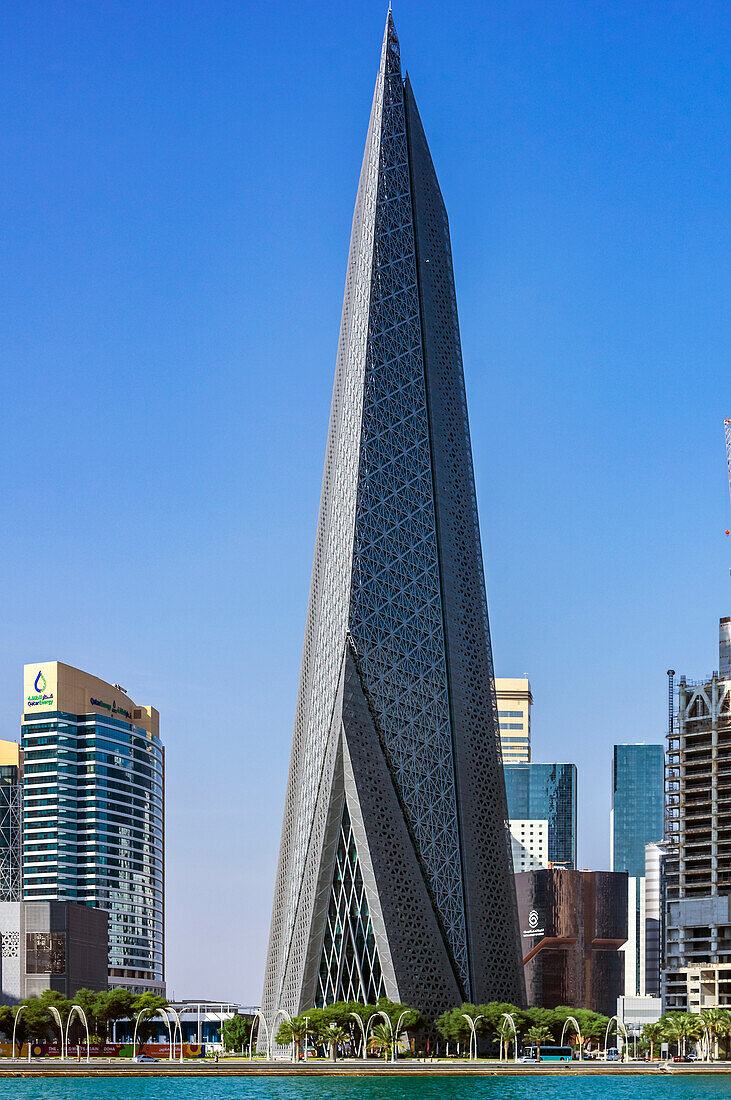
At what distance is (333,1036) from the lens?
120 meters

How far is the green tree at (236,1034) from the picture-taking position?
463 feet

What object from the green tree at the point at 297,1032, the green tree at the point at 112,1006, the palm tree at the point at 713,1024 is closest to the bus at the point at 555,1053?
the palm tree at the point at 713,1024

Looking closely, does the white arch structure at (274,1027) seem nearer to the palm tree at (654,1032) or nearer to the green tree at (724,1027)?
the palm tree at (654,1032)

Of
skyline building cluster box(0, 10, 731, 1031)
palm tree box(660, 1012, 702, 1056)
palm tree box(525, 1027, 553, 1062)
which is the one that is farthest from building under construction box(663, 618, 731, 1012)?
palm tree box(525, 1027, 553, 1062)

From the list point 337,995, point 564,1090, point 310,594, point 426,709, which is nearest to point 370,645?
point 426,709

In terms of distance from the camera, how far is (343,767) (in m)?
129

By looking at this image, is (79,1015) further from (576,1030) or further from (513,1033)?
(576,1030)

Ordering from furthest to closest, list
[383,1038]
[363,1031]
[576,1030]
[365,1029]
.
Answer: [576,1030] → [365,1029] → [363,1031] → [383,1038]

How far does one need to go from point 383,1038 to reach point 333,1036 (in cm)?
378

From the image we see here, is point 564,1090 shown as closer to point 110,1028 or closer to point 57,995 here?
point 57,995

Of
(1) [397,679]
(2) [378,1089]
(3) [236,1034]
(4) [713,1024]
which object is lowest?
(3) [236,1034]

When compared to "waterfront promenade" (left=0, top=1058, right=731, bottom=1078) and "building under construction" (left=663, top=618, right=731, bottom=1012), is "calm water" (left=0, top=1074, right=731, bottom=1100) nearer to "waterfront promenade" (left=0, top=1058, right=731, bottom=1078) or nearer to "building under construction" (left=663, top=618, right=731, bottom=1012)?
→ "waterfront promenade" (left=0, top=1058, right=731, bottom=1078)

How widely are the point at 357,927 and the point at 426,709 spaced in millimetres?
19178

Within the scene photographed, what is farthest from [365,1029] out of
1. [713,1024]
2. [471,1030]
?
[713,1024]
